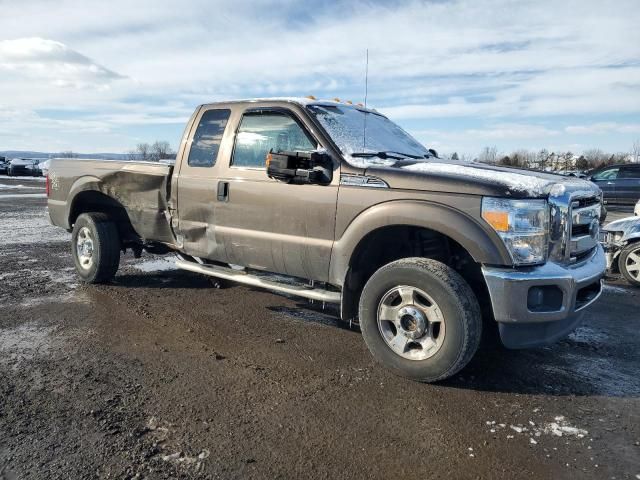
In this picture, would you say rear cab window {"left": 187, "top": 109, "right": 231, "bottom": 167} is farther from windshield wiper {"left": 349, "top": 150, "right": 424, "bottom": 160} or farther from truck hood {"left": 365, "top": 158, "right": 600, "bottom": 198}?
truck hood {"left": 365, "top": 158, "right": 600, "bottom": 198}

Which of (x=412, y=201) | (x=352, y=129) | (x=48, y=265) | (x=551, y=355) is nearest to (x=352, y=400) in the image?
(x=412, y=201)

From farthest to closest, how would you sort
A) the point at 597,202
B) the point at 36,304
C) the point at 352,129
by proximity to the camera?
1. the point at 36,304
2. the point at 352,129
3. the point at 597,202

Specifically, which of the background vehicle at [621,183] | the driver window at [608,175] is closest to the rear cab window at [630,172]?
the background vehicle at [621,183]

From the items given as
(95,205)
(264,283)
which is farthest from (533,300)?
(95,205)

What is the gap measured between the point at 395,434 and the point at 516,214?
1.57 meters

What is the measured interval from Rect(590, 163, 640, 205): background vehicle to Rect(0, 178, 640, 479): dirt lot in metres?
13.8

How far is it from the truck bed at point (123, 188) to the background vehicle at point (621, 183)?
16.0 metres

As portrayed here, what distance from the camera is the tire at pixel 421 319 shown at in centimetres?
345

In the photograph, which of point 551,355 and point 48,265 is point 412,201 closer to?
point 551,355

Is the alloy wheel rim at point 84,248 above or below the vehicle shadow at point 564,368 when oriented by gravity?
above

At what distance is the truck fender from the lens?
11.1 ft

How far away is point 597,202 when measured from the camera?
4.12 m

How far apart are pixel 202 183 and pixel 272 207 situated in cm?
97

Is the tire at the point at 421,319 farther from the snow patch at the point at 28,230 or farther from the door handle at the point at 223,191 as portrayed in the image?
the snow patch at the point at 28,230
